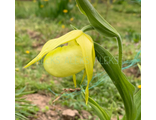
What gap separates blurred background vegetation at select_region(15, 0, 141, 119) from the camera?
5.20 ft

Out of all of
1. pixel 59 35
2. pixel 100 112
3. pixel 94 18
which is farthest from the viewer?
pixel 59 35

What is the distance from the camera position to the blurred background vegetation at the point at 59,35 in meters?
1.58

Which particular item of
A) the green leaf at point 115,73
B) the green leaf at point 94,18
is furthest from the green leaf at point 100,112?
the green leaf at point 94,18

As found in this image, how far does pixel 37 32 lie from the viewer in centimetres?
309

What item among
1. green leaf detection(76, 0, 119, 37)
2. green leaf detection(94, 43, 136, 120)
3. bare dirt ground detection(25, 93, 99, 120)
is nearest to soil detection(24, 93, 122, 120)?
bare dirt ground detection(25, 93, 99, 120)

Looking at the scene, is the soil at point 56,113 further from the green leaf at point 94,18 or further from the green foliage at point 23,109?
the green leaf at point 94,18

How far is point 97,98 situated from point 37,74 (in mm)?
748

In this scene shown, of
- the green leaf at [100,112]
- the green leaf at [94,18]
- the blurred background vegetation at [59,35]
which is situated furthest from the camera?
the blurred background vegetation at [59,35]

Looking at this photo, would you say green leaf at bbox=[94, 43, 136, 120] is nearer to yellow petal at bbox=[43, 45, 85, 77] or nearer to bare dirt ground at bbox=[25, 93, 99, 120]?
yellow petal at bbox=[43, 45, 85, 77]

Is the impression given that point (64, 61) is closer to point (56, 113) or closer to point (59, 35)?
point (56, 113)

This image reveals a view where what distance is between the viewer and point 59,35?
2949 millimetres

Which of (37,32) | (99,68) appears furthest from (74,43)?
(37,32)

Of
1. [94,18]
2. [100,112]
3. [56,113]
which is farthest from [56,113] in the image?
[94,18]

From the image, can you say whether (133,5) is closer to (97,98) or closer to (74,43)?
(97,98)
